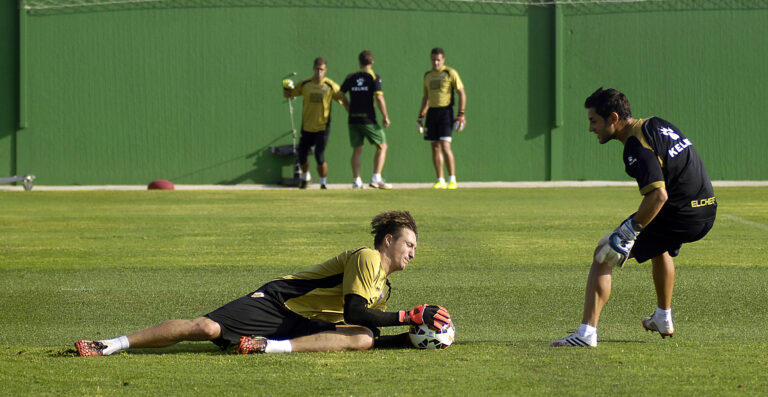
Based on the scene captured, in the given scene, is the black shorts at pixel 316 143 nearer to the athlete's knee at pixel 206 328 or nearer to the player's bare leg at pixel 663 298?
the player's bare leg at pixel 663 298

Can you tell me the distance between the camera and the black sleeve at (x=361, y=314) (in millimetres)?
6145

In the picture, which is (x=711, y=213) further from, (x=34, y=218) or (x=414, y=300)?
(x=34, y=218)

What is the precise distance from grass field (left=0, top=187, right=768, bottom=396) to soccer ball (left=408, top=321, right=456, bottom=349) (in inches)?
2.9

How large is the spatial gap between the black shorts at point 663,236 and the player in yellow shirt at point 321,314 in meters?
1.35

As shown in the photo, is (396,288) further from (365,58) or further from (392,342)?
(365,58)

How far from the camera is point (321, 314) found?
6.62m

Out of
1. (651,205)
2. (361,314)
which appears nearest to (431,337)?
(361,314)

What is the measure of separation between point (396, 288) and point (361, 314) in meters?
2.94

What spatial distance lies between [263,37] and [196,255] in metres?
10.8

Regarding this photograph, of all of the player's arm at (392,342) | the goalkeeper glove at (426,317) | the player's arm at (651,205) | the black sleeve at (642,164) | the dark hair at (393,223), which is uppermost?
the black sleeve at (642,164)

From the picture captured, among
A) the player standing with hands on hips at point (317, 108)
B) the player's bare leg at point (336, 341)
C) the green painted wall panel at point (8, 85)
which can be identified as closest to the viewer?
the player's bare leg at point (336, 341)

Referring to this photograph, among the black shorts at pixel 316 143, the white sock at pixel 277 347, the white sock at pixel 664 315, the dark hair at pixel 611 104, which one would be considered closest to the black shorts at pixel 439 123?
the black shorts at pixel 316 143

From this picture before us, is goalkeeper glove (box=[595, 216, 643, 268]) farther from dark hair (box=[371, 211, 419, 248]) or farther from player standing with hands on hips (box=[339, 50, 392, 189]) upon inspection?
player standing with hands on hips (box=[339, 50, 392, 189])

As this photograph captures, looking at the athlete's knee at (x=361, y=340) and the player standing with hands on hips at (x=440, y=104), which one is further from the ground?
the player standing with hands on hips at (x=440, y=104)
